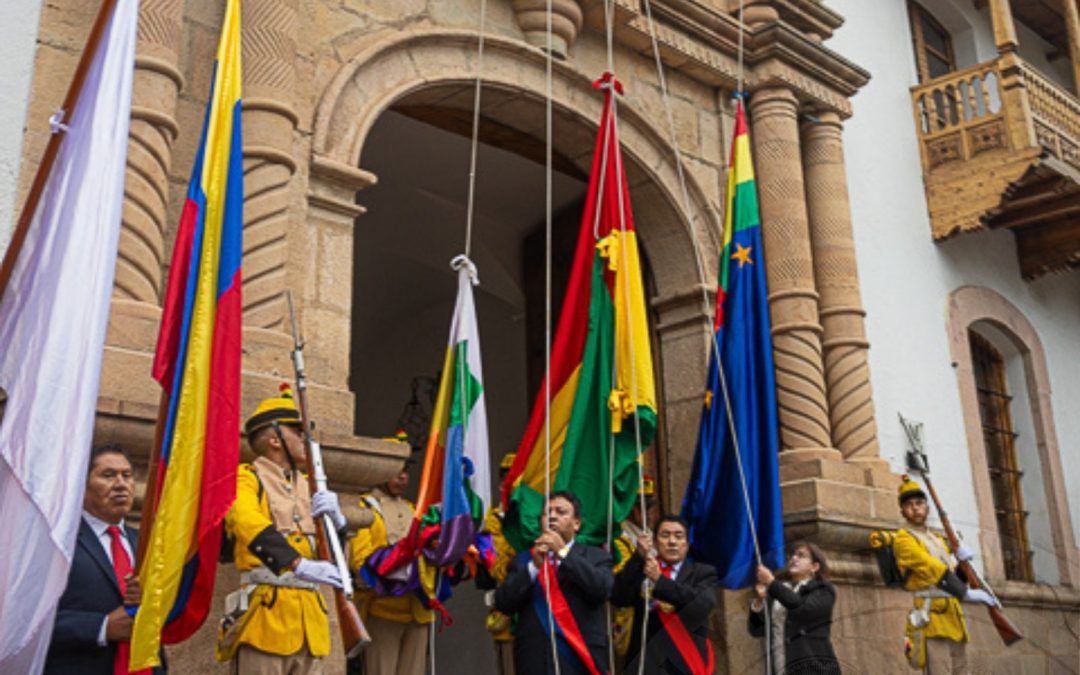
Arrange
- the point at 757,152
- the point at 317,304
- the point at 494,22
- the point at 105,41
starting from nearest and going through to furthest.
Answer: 1. the point at 105,41
2. the point at 317,304
3. the point at 494,22
4. the point at 757,152

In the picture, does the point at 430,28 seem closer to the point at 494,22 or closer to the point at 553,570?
the point at 494,22

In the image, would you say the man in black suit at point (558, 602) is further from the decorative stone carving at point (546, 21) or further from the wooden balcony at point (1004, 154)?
the wooden balcony at point (1004, 154)

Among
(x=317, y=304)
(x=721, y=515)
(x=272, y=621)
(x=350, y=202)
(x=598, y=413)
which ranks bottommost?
(x=272, y=621)

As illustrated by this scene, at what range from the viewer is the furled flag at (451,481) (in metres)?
5.35

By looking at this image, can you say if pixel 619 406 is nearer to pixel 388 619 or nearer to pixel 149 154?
pixel 388 619

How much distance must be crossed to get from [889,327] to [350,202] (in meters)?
5.12

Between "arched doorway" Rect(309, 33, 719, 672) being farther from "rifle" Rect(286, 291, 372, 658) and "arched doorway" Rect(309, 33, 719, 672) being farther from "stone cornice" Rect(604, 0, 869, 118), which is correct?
"rifle" Rect(286, 291, 372, 658)

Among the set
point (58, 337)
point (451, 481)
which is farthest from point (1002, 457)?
point (58, 337)

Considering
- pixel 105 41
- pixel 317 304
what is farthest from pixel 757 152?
pixel 105 41

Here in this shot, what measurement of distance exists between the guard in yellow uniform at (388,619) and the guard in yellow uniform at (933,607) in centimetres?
283

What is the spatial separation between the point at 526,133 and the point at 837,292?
8.75 feet

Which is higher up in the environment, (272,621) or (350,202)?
(350,202)

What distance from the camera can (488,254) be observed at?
11.0 meters

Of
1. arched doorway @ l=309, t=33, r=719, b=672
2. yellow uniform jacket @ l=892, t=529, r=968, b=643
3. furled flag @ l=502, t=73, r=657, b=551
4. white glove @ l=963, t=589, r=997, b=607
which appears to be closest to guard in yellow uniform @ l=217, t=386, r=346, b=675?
furled flag @ l=502, t=73, r=657, b=551
